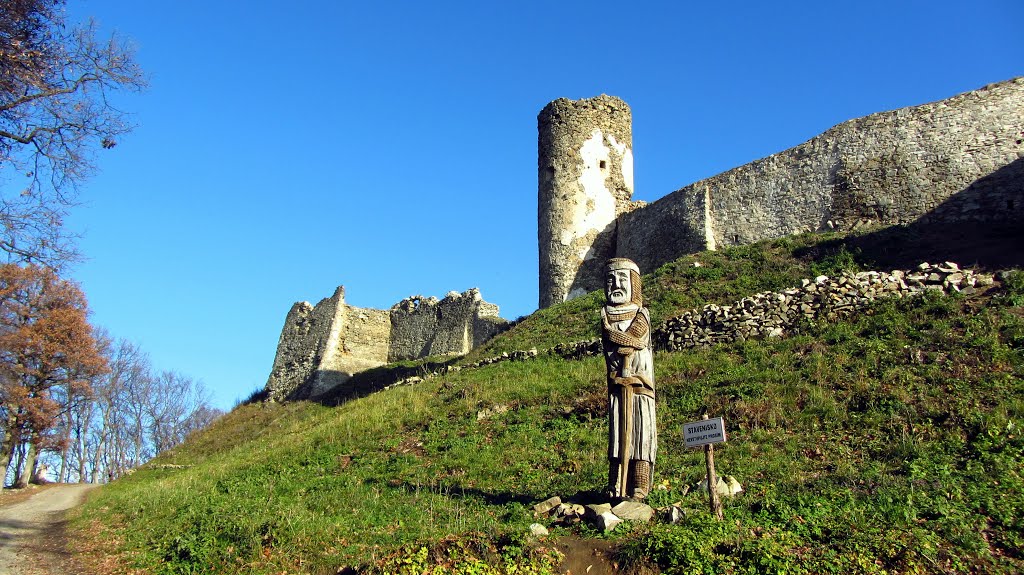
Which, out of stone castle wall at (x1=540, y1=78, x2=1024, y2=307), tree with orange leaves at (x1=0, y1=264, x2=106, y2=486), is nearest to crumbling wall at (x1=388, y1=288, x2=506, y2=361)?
stone castle wall at (x1=540, y1=78, x2=1024, y2=307)

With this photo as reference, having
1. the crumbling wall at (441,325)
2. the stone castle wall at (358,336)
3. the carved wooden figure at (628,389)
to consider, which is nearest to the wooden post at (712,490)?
the carved wooden figure at (628,389)

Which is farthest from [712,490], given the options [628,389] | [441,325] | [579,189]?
[441,325]

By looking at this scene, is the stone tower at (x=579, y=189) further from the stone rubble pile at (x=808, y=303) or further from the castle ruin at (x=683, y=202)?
the stone rubble pile at (x=808, y=303)

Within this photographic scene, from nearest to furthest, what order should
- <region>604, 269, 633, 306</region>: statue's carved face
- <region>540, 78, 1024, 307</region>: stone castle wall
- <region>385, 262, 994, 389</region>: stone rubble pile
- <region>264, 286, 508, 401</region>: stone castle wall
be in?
1. <region>604, 269, 633, 306</region>: statue's carved face
2. <region>385, 262, 994, 389</region>: stone rubble pile
3. <region>540, 78, 1024, 307</region>: stone castle wall
4. <region>264, 286, 508, 401</region>: stone castle wall

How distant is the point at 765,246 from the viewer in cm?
2395

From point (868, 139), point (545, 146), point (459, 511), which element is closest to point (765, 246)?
point (868, 139)

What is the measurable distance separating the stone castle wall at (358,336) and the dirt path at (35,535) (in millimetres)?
14741

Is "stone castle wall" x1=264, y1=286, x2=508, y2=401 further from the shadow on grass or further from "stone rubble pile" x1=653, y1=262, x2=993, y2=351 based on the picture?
the shadow on grass

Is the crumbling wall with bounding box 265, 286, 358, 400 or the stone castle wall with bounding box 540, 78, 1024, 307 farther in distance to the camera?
the crumbling wall with bounding box 265, 286, 358, 400

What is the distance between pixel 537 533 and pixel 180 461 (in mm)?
18182

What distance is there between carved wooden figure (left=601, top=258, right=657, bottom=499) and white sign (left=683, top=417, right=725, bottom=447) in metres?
0.58

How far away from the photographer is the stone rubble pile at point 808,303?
51.6 feet

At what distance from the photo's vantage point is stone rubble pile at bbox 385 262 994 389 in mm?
15703

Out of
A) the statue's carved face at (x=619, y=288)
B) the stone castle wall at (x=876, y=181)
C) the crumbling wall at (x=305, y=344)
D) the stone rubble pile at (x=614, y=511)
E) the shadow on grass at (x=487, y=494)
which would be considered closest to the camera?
the stone rubble pile at (x=614, y=511)
